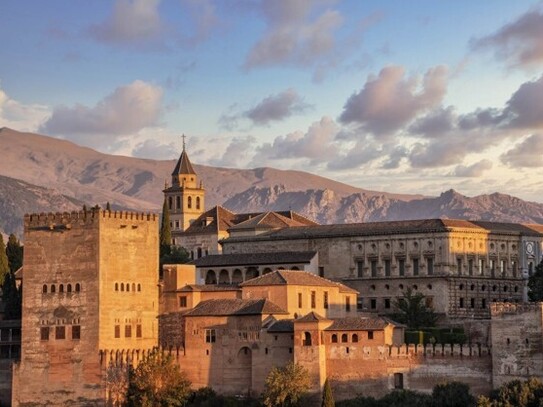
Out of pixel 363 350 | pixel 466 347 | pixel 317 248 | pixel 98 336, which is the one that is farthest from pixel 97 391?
pixel 317 248

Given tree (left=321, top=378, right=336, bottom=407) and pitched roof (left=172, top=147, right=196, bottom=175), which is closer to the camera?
tree (left=321, top=378, right=336, bottom=407)

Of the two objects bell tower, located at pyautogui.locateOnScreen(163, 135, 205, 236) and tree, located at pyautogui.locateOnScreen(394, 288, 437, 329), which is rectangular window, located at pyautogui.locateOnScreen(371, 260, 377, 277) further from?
bell tower, located at pyautogui.locateOnScreen(163, 135, 205, 236)

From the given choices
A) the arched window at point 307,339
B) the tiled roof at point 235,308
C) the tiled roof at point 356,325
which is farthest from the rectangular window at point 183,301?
the tiled roof at point 356,325

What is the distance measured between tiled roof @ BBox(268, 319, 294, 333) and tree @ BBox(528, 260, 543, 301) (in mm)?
20219

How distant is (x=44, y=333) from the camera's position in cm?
7425

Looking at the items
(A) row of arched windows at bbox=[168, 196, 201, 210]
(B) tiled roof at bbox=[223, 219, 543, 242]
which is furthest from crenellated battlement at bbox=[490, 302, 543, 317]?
(A) row of arched windows at bbox=[168, 196, 201, 210]

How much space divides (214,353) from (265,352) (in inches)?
132

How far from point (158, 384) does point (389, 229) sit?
90.8ft

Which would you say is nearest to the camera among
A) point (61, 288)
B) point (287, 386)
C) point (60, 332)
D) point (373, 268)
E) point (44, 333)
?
point (287, 386)

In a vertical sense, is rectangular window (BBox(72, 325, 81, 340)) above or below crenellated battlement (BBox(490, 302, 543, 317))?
below

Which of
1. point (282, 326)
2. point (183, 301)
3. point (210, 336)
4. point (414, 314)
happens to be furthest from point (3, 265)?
point (282, 326)

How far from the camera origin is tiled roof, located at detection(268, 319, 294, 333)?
7156 centimetres

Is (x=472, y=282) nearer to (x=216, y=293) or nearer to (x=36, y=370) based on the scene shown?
(x=216, y=293)

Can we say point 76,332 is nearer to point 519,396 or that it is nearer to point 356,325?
point 356,325
